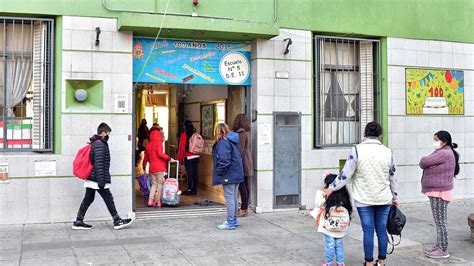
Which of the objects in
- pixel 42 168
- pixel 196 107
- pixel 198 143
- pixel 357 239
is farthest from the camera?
pixel 196 107

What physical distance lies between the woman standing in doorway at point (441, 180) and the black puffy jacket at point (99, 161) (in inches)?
188

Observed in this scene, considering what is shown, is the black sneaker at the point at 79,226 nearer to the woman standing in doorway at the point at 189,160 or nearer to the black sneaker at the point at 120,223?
the black sneaker at the point at 120,223

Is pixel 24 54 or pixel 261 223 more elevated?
pixel 24 54

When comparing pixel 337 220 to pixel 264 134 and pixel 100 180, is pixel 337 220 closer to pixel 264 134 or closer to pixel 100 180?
pixel 100 180

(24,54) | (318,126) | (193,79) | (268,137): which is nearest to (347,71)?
(318,126)

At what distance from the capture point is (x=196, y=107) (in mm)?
13508

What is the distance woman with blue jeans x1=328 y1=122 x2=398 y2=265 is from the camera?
6.05 m

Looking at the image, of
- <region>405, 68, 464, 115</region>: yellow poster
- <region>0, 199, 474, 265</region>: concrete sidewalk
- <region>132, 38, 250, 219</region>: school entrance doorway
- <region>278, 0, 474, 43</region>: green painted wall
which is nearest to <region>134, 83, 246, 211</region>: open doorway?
<region>132, 38, 250, 219</region>: school entrance doorway

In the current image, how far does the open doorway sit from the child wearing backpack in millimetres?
4437

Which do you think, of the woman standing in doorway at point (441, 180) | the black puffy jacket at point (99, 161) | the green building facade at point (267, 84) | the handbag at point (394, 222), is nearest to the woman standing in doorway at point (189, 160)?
the green building facade at point (267, 84)

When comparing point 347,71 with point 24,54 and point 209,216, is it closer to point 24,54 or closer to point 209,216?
point 209,216

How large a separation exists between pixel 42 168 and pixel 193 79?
3185mm

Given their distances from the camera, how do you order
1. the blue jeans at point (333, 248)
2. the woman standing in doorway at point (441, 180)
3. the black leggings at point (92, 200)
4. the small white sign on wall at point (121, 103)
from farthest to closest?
the small white sign on wall at point (121, 103)
the black leggings at point (92, 200)
the woman standing in doorway at point (441, 180)
the blue jeans at point (333, 248)

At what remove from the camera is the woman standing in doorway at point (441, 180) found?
22.7 ft
